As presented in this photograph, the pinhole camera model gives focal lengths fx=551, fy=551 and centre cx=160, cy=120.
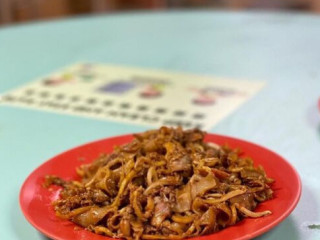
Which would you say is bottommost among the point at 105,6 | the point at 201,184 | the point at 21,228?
the point at 105,6

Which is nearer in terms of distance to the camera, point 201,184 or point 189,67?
point 201,184

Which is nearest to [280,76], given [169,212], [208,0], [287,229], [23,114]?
[23,114]

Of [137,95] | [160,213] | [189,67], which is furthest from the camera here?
[189,67]

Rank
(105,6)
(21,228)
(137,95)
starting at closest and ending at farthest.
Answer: (21,228), (137,95), (105,6)

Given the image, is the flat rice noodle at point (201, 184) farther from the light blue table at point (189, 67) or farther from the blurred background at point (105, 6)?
the blurred background at point (105, 6)

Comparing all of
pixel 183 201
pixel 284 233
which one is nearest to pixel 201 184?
pixel 183 201

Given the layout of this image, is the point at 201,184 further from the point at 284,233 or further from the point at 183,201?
the point at 284,233

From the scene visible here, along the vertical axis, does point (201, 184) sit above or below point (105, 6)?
above
